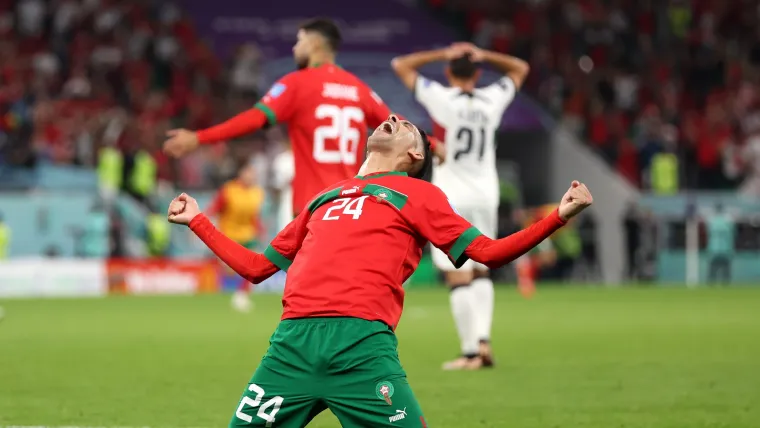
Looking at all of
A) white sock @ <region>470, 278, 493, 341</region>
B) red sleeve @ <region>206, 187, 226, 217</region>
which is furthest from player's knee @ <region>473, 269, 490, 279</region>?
red sleeve @ <region>206, 187, 226, 217</region>

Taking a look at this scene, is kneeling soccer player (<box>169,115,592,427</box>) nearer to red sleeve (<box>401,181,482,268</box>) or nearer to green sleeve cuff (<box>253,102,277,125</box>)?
red sleeve (<box>401,181,482,268</box>)

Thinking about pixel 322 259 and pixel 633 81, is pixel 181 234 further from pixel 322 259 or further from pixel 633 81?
pixel 322 259

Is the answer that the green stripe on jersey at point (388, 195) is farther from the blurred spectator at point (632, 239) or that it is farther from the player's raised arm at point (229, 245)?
the blurred spectator at point (632, 239)

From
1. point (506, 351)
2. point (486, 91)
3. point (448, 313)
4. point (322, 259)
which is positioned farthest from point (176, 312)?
point (322, 259)

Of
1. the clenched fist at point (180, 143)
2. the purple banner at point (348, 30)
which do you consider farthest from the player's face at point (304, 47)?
the purple banner at point (348, 30)

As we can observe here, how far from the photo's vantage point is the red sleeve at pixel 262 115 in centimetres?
827

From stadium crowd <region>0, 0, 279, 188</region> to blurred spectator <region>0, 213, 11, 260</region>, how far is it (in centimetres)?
162

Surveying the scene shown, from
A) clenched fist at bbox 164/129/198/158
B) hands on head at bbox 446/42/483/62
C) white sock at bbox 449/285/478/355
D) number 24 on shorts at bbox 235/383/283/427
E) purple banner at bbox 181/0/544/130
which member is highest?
purple banner at bbox 181/0/544/130

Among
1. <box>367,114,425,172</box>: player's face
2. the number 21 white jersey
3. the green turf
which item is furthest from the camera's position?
the number 21 white jersey

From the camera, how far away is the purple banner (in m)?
29.9

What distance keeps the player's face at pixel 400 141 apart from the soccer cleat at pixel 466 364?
551 cm

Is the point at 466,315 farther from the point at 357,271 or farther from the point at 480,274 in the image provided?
the point at 357,271

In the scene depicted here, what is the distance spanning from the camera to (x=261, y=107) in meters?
9.11

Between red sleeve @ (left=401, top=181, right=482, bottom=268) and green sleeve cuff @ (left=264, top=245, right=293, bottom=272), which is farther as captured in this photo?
green sleeve cuff @ (left=264, top=245, right=293, bottom=272)
